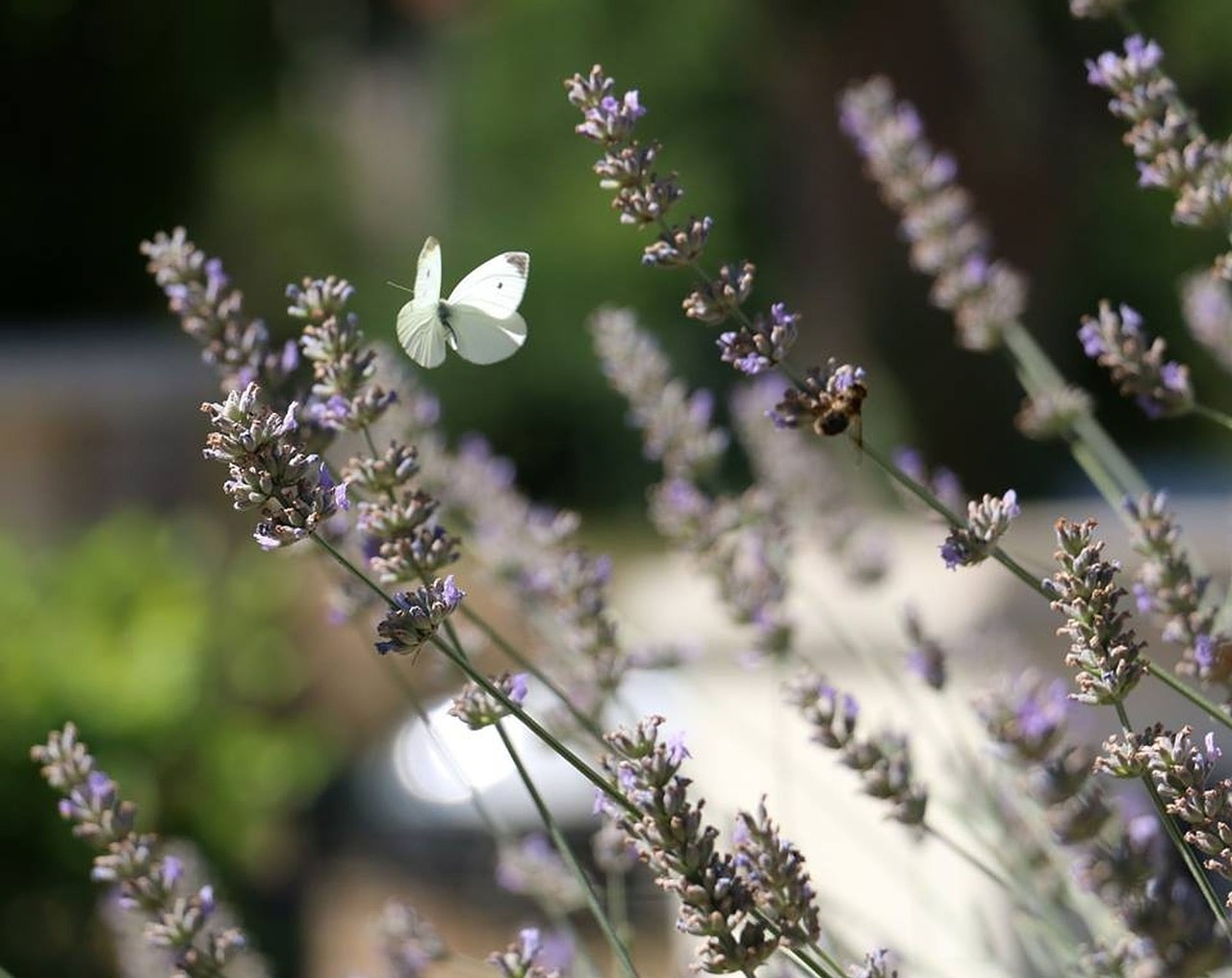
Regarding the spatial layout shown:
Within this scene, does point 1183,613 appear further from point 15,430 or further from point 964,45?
point 15,430

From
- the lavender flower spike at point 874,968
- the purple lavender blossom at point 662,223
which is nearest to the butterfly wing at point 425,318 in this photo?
the purple lavender blossom at point 662,223

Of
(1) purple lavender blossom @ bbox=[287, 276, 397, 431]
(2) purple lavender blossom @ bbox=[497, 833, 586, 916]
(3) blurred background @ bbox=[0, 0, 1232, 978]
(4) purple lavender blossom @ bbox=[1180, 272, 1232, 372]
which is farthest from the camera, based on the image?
(3) blurred background @ bbox=[0, 0, 1232, 978]

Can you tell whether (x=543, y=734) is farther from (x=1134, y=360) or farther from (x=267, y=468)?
(x=1134, y=360)

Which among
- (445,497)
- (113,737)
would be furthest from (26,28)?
(445,497)

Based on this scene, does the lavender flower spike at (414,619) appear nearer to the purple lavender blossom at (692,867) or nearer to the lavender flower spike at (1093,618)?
the purple lavender blossom at (692,867)

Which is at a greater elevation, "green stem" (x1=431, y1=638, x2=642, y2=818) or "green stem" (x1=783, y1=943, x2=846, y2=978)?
"green stem" (x1=431, y1=638, x2=642, y2=818)

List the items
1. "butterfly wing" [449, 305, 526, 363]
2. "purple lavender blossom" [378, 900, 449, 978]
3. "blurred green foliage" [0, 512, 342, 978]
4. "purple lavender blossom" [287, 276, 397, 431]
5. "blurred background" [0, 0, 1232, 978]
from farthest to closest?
"blurred background" [0, 0, 1232, 978] < "blurred green foliage" [0, 512, 342, 978] < "purple lavender blossom" [378, 900, 449, 978] < "purple lavender blossom" [287, 276, 397, 431] < "butterfly wing" [449, 305, 526, 363]

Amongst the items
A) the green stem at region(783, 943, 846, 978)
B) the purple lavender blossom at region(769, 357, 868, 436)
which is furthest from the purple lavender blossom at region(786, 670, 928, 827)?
the purple lavender blossom at region(769, 357, 868, 436)

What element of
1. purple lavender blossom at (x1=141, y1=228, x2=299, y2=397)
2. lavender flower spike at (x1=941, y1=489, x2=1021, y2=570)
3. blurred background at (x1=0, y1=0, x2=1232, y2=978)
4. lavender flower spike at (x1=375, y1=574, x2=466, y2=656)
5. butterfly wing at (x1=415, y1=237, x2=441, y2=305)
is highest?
blurred background at (x1=0, y1=0, x2=1232, y2=978)

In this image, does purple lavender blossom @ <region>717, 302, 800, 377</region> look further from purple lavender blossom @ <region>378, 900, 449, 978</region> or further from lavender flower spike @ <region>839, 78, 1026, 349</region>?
lavender flower spike @ <region>839, 78, 1026, 349</region>
